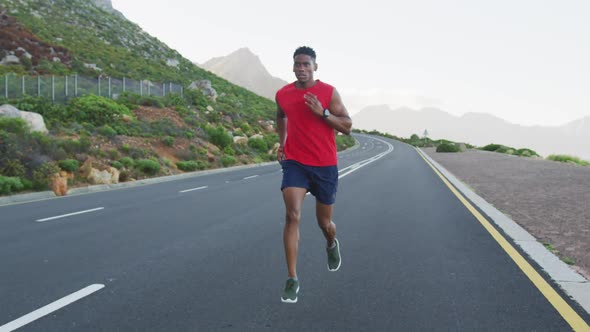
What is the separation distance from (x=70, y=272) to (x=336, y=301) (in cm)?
287

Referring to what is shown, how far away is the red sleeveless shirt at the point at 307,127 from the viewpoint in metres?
4.31

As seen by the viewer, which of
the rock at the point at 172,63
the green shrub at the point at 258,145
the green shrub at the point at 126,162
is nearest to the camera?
the green shrub at the point at 126,162

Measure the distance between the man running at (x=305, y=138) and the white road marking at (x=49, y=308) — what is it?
1.85 m

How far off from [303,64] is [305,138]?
2.15 ft

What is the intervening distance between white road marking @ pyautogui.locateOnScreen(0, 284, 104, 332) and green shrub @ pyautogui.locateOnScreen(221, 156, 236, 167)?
22125 mm

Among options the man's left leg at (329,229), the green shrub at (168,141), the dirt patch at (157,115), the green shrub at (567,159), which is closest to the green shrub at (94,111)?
the green shrub at (168,141)

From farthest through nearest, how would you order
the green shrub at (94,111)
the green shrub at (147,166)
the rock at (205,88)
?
the rock at (205,88)
the green shrub at (94,111)
the green shrub at (147,166)

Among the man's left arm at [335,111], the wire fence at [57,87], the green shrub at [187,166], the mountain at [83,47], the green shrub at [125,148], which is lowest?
the green shrub at [187,166]

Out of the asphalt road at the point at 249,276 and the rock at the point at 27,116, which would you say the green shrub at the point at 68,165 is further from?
the asphalt road at the point at 249,276

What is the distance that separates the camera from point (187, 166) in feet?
73.6

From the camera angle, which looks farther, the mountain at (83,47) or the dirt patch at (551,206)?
the mountain at (83,47)

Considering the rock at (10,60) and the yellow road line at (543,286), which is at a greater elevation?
the rock at (10,60)

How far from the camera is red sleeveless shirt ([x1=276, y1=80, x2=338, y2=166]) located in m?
4.31

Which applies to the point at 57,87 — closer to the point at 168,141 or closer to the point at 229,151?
the point at 168,141
